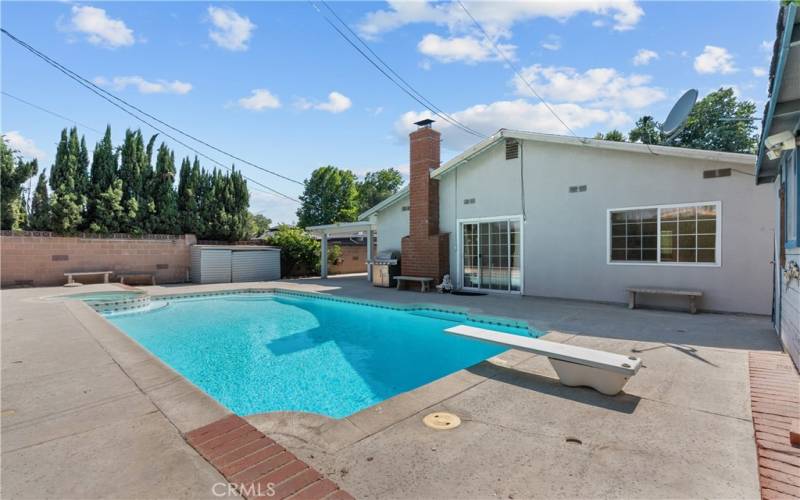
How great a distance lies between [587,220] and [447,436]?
880 cm

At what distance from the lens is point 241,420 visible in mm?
3025

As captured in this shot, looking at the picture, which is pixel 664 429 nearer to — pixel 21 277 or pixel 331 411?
pixel 331 411

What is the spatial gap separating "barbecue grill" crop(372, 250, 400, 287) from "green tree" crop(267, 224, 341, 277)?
259 inches

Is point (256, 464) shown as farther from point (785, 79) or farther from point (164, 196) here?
point (164, 196)

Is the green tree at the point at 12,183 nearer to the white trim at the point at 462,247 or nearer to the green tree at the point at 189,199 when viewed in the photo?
the green tree at the point at 189,199

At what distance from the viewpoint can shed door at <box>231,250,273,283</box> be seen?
17234 millimetres

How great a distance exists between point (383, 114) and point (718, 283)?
1099 cm

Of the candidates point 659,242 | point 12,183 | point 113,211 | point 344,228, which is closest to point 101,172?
point 113,211

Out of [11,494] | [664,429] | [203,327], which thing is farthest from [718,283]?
[203,327]

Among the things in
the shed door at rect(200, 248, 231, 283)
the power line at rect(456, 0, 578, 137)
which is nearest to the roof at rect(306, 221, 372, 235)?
the shed door at rect(200, 248, 231, 283)

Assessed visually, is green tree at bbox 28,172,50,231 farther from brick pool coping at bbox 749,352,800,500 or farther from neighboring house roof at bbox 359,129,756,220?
brick pool coping at bbox 749,352,800,500

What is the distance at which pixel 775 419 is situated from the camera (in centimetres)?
307

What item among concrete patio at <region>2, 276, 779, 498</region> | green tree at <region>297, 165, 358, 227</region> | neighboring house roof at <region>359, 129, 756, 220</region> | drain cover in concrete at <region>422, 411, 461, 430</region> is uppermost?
green tree at <region>297, 165, 358, 227</region>

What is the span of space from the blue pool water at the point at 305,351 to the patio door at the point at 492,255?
324 cm
